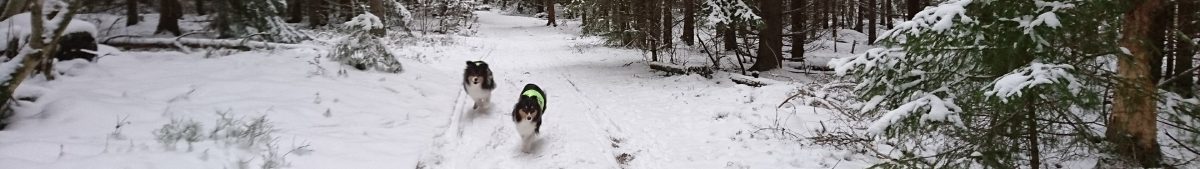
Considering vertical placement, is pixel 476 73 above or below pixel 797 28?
below

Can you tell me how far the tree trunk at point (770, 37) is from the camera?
14.2 m

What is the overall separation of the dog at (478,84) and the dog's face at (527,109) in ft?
6.55

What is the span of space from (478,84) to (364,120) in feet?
5.58

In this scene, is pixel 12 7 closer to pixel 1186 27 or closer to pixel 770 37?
pixel 1186 27

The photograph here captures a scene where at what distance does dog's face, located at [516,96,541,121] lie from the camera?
7.04 m

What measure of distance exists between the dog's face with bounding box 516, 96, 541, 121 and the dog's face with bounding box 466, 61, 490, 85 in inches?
76.4

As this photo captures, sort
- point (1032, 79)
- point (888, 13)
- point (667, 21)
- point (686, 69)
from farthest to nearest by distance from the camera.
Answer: point (888, 13), point (667, 21), point (686, 69), point (1032, 79)

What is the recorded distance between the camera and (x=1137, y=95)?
459cm

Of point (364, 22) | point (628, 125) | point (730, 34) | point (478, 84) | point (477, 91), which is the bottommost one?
point (628, 125)

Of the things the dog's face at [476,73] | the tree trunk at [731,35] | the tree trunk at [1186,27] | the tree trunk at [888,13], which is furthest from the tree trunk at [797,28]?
the tree trunk at [888,13]

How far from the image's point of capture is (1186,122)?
4.86 m

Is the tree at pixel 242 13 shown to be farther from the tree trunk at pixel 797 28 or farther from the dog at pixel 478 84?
the tree trunk at pixel 797 28

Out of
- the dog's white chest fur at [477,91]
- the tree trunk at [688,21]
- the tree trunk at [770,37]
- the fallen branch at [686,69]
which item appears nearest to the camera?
the dog's white chest fur at [477,91]

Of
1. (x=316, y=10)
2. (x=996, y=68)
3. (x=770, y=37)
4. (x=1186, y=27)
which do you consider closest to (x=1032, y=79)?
(x=996, y=68)
